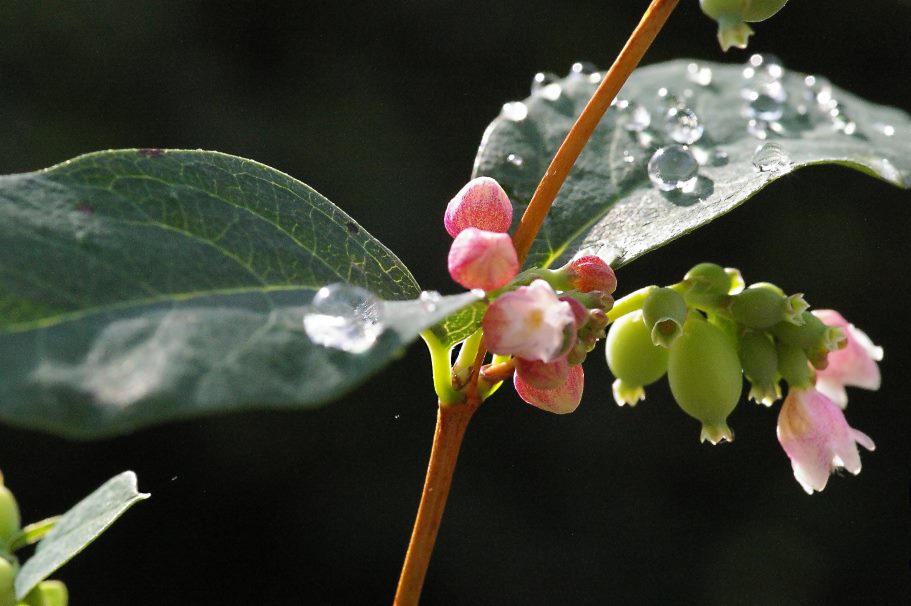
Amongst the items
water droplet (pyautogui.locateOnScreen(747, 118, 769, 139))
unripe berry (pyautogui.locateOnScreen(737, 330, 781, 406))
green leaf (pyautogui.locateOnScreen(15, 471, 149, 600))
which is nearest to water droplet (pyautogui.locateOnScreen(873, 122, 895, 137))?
water droplet (pyautogui.locateOnScreen(747, 118, 769, 139))

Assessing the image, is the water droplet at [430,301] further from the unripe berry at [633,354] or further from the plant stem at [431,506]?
the unripe berry at [633,354]

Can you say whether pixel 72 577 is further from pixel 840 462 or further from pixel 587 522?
pixel 840 462

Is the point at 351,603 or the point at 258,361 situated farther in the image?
the point at 351,603

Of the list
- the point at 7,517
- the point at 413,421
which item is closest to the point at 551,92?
the point at 7,517

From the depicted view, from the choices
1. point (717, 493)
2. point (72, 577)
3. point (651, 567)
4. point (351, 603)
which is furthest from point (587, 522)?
point (72, 577)

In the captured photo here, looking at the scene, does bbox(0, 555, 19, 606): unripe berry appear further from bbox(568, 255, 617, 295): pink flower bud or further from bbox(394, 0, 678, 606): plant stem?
bbox(568, 255, 617, 295): pink flower bud

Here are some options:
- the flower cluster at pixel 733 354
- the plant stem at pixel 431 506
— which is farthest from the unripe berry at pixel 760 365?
the plant stem at pixel 431 506

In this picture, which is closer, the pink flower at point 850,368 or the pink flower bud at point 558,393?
the pink flower bud at point 558,393
